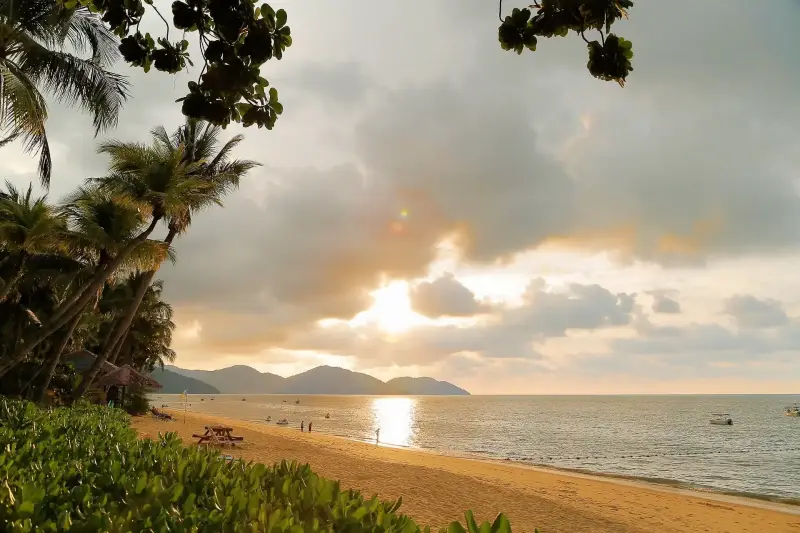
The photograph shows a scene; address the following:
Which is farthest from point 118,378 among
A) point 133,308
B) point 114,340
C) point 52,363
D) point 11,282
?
point 11,282

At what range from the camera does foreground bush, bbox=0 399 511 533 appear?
2.49 metres

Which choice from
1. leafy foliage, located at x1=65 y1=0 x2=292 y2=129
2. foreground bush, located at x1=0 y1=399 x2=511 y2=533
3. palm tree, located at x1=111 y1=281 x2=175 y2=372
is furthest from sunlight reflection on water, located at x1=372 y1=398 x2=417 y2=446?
leafy foliage, located at x1=65 y1=0 x2=292 y2=129

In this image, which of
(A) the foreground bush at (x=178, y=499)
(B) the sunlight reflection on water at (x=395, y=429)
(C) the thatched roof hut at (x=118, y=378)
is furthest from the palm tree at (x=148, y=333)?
(A) the foreground bush at (x=178, y=499)

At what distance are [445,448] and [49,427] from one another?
38.1 meters

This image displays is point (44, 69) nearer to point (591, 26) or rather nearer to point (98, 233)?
point (98, 233)

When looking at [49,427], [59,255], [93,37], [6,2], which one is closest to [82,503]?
[49,427]

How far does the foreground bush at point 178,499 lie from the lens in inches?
97.9

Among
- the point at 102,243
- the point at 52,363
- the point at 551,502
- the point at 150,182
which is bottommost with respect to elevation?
the point at 551,502

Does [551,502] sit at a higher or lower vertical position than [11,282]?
lower

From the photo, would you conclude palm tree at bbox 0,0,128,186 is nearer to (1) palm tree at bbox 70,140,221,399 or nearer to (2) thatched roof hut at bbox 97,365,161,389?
(1) palm tree at bbox 70,140,221,399

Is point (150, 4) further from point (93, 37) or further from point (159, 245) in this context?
point (159, 245)

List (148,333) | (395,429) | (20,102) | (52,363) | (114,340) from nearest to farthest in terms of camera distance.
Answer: (20,102) < (52,363) < (114,340) < (148,333) < (395,429)

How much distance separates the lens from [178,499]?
3.23 m

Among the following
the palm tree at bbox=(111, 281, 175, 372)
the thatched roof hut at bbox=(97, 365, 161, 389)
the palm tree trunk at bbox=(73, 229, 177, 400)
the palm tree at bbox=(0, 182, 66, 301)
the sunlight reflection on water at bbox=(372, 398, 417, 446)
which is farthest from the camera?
the sunlight reflection on water at bbox=(372, 398, 417, 446)
